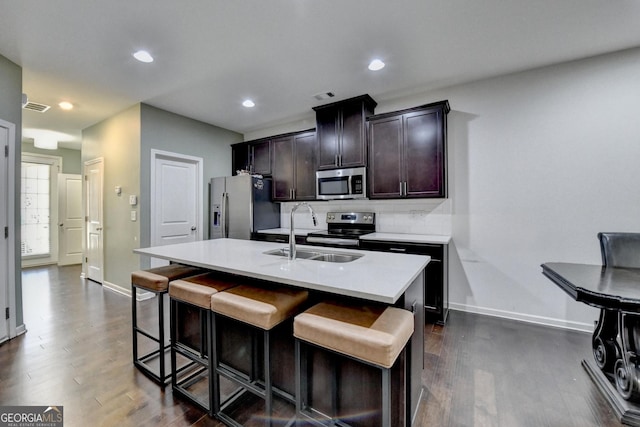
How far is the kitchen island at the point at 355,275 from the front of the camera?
4.13ft

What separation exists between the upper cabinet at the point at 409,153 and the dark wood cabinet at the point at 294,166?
39.8 inches

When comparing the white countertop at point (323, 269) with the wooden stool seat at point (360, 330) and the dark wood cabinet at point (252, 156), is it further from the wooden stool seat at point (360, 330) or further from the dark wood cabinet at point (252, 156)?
the dark wood cabinet at point (252, 156)

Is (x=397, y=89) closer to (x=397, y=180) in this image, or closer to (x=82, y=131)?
(x=397, y=180)

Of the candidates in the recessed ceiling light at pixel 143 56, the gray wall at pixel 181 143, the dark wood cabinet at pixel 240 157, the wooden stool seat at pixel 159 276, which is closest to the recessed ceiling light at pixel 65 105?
the gray wall at pixel 181 143

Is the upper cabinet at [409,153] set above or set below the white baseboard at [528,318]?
above

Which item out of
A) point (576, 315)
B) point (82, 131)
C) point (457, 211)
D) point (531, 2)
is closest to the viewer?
point (531, 2)

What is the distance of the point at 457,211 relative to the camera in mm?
3342

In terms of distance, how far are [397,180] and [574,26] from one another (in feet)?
6.50

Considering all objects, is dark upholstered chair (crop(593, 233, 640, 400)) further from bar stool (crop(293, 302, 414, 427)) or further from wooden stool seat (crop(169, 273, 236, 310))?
wooden stool seat (crop(169, 273, 236, 310))

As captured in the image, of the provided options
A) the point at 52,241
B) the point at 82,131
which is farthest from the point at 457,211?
the point at 52,241

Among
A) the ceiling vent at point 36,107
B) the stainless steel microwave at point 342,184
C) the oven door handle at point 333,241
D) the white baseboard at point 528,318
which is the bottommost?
the white baseboard at point 528,318

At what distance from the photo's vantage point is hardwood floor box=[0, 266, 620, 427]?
5.49ft
